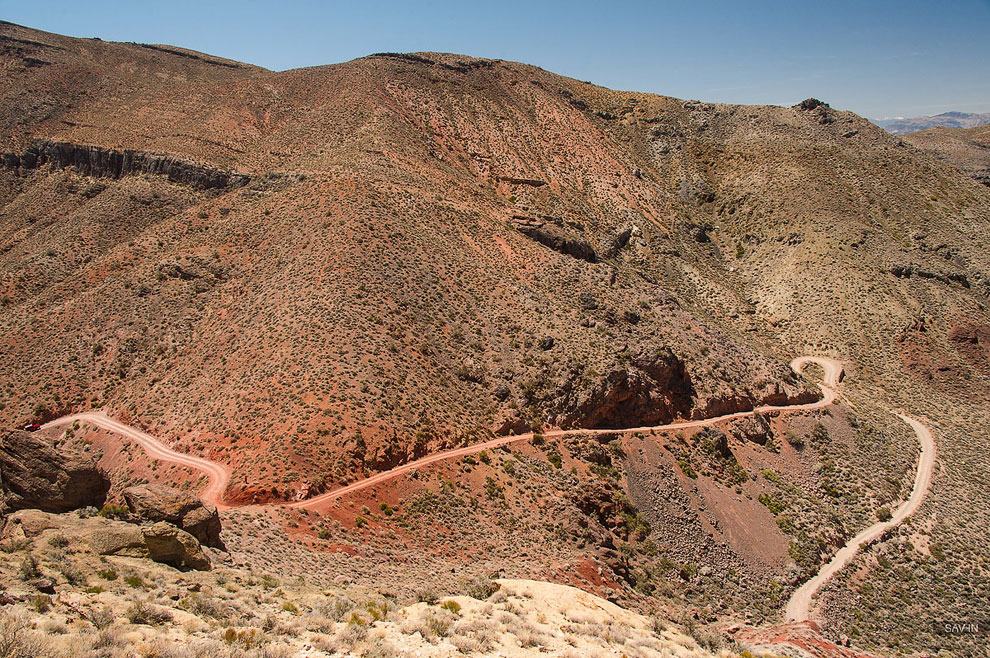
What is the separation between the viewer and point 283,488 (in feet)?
89.4

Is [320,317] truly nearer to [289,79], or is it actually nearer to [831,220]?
[289,79]

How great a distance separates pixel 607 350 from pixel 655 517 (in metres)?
14.7

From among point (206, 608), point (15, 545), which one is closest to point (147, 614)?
point (206, 608)

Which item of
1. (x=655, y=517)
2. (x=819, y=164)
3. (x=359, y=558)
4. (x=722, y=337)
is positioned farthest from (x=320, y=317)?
(x=819, y=164)

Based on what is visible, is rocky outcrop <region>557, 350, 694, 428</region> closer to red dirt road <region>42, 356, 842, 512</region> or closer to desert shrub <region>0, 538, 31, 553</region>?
red dirt road <region>42, 356, 842, 512</region>

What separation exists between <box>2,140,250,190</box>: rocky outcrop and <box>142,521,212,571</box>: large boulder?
4776cm

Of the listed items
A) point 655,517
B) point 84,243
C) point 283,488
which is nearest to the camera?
point 283,488

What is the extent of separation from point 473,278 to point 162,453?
88.6 ft

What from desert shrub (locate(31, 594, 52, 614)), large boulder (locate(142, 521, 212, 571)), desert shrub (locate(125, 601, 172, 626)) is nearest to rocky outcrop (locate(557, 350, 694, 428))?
large boulder (locate(142, 521, 212, 571))

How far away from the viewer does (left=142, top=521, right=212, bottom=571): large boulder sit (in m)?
17.0

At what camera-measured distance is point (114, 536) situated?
16.5 metres

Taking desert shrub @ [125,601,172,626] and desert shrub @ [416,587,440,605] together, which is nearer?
desert shrub @ [125,601,172,626]

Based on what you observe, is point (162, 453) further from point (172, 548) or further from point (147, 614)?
point (147, 614)

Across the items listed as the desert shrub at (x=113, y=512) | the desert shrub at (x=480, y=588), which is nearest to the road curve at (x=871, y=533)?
the desert shrub at (x=480, y=588)
